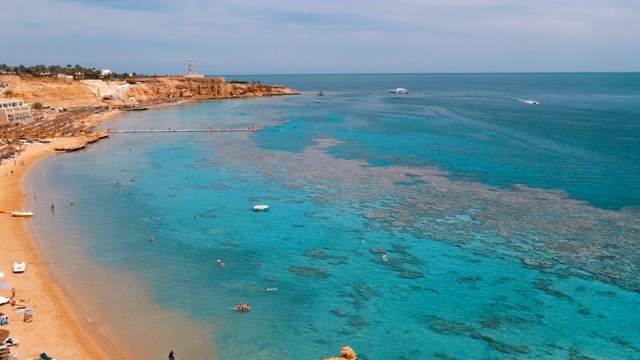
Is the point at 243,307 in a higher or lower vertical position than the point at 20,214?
lower

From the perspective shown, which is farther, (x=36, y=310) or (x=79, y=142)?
(x=79, y=142)

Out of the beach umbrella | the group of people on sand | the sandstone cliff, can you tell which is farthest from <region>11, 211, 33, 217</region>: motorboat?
the sandstone cliff

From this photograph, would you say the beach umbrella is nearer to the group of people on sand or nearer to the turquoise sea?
the turquoise sea

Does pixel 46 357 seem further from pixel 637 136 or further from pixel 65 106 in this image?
pixel 65 106

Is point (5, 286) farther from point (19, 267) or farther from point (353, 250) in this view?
point (353, 250)

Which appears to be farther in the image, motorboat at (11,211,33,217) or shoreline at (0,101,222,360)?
motorboat at (11,211,33,217)

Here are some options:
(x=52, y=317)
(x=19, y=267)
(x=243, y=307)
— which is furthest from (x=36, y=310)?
(x=243, y=307)
